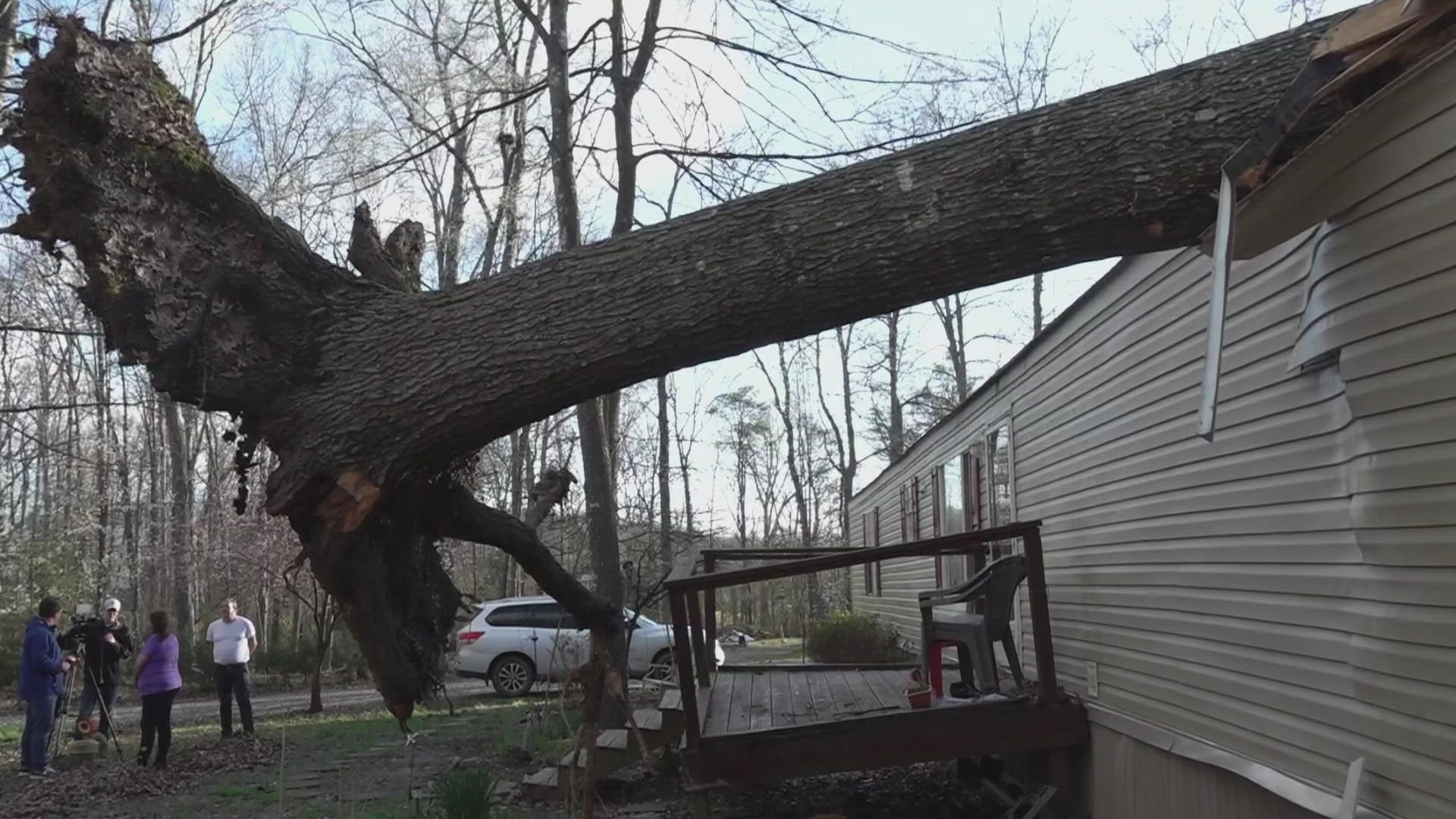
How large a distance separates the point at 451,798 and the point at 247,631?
22.6 ft

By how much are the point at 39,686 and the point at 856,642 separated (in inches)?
338

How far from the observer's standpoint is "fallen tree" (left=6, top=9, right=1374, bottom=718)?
325cm

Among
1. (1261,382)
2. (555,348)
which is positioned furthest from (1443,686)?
(555,348)

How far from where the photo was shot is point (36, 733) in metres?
9.24

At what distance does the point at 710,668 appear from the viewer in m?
8.59

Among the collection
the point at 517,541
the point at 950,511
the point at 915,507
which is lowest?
the point at 517,541

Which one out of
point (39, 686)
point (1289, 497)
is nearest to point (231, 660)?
point (39, 686)

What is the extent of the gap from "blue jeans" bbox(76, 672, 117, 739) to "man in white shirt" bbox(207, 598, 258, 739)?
948 millimetres

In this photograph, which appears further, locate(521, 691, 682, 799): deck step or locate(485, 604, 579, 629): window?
locate(485, 604, 579, 629): window

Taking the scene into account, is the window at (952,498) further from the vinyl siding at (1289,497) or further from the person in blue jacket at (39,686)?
the person in blue jacket at (39,686)

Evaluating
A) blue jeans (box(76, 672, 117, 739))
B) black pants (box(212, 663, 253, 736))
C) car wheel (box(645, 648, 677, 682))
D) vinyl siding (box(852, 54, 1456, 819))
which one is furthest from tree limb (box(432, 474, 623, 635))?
car wheel (box(645, 648, 677, 682))

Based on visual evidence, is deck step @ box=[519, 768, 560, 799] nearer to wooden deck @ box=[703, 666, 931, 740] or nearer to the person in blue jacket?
wooden deck @ box=[703, 666, 931, 740]

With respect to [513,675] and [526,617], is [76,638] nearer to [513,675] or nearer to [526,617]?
[526,617]

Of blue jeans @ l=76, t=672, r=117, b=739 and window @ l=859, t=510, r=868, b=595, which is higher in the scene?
window @ l=859, t=510, r=868, b=595
